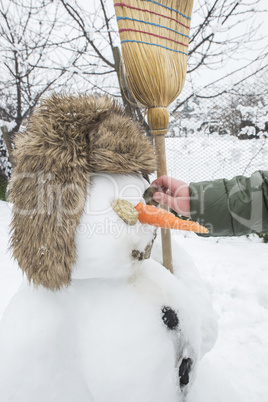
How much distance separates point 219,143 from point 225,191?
2.56 m

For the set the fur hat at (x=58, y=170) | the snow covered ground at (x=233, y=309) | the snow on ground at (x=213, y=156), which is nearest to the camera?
the fur hat at (x=58, y=170)

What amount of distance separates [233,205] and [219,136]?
2.54 m

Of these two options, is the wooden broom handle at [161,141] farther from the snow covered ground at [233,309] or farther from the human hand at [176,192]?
the snow covered ground at [233,309]

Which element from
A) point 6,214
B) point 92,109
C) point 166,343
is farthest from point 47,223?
point 6,214

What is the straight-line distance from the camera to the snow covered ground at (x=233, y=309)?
1.03 metres

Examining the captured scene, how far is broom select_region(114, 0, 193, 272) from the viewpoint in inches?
31.5

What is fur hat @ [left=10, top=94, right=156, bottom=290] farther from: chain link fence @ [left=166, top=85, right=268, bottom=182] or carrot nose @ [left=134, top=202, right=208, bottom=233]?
chain link fence @ [left=166, top=85, right=268, bottom=182]

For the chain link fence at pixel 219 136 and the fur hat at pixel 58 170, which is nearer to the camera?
the fur hat at pixel 58 170

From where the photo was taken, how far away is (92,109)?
24.4 inches

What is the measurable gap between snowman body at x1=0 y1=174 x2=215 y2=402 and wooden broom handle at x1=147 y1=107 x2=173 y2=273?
0.23 meters

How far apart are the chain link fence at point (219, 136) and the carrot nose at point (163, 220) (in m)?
2.21

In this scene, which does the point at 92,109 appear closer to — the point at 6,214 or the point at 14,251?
the point at 14,251

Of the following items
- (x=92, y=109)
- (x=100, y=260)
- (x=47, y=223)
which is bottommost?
(x=100, y=260)

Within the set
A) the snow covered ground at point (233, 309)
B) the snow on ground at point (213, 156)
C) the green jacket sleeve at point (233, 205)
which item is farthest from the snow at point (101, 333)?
the snow on ground at point (213, 156)
